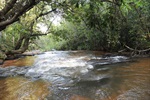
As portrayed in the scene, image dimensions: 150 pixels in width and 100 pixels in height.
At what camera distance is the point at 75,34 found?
25641mm

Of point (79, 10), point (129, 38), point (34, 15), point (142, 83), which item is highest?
point (34, 15)

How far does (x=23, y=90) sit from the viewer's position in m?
5.86

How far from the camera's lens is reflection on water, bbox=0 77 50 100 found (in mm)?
5207

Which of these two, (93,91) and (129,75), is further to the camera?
(129,75)

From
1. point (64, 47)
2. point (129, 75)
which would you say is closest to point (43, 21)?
point (129, 75)

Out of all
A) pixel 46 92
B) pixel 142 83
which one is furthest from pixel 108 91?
pixel 46 92

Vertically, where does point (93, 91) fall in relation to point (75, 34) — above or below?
below

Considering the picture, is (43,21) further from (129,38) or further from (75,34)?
(75,34)

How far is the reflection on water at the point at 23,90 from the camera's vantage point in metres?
5.21

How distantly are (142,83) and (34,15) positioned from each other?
858 centimetres

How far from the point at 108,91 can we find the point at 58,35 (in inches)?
311

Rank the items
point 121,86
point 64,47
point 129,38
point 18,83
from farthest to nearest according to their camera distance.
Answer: point 64,47, point 129,38, point 18,83, point 121,86

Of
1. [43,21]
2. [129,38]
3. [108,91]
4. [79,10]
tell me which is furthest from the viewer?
[129,38]

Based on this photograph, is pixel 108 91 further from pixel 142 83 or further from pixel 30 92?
pixel 30 92
